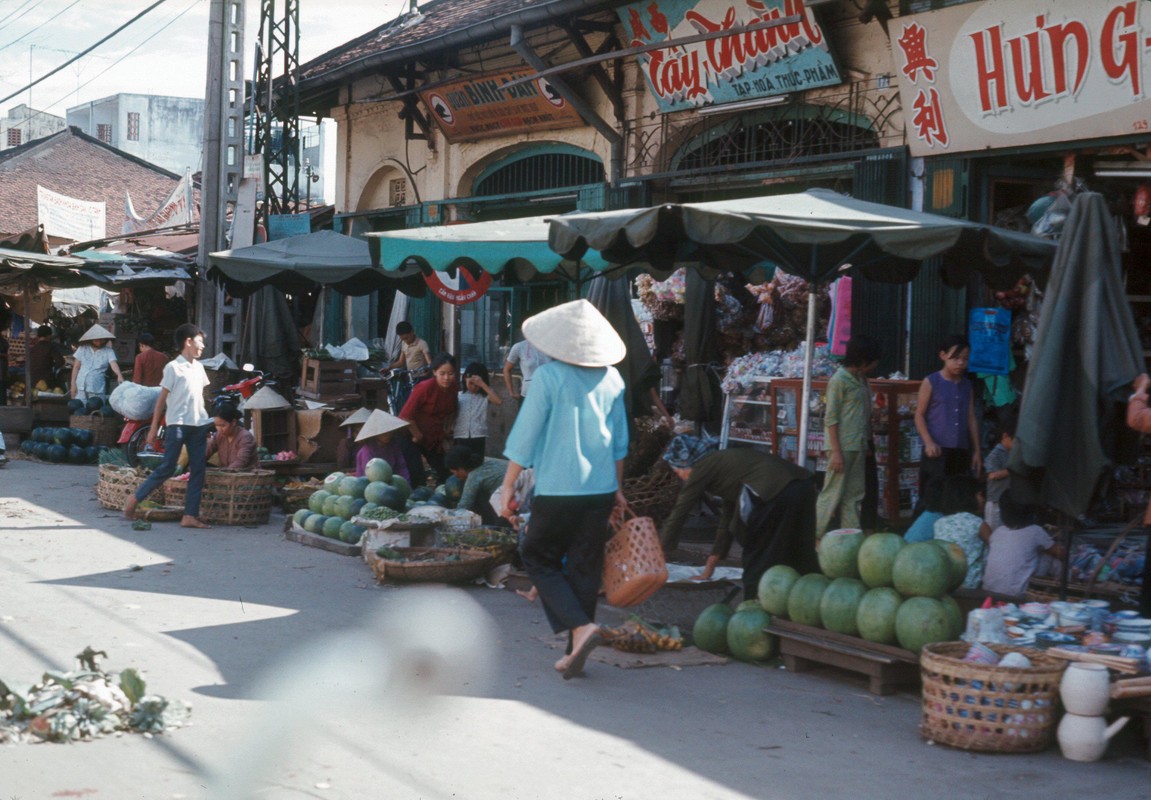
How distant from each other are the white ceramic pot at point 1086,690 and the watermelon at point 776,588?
5.62ft

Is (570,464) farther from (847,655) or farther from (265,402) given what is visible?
(265,402)

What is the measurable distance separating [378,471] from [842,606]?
5.41 meters

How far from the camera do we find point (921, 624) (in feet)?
20.0

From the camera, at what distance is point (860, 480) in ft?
29.8

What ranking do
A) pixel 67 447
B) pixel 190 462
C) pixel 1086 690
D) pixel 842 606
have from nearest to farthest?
pixel 1086 690 → pixel 842 606 → pixel 190 462 → pixel 67 447

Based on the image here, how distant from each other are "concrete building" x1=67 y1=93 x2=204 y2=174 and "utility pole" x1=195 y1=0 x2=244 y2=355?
40338 millimetres

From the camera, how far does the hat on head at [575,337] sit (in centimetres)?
645

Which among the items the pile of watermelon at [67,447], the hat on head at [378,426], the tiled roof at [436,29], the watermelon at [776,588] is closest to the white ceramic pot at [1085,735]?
the watermelon at [776,588]

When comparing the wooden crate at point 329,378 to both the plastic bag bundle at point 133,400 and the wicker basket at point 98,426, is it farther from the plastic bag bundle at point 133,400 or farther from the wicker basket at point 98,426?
the wicker basket at point 98,426

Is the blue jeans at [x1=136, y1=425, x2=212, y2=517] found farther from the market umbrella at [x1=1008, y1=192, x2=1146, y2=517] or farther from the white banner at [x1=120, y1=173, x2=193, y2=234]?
the white banner at [x1=120, y1=173, x2=193, y2=234]

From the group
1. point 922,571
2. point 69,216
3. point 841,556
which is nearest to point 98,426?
point 841,556

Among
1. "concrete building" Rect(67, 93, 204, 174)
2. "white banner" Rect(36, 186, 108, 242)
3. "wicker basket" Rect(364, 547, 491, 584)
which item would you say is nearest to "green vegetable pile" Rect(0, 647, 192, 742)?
"wicker basket" Rect(364, 547, 491, 584)

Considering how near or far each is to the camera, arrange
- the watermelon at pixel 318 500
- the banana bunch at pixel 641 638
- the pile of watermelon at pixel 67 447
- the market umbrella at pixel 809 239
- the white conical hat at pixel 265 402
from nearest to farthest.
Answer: the banana bunch at pixel 641 638 < the market umbrella at pixel 809 239 < the watermelon at pixel 318 500 < the white conical hat at pixel 265 402 < the pile of watermelon at pixel 67 447

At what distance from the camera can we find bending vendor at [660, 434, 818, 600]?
7.40m
